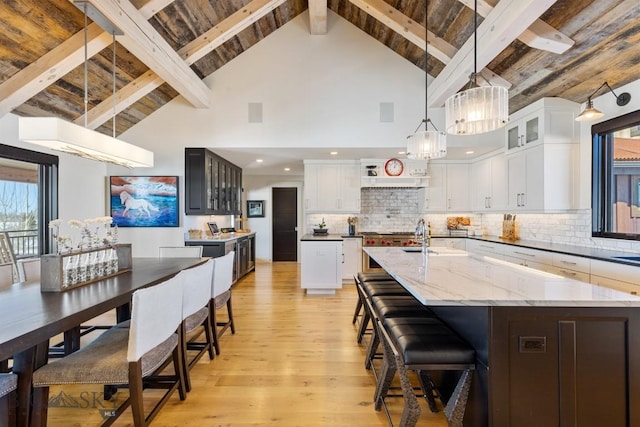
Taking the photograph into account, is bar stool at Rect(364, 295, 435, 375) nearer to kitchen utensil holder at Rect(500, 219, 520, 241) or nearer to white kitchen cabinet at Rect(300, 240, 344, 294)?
white kitchen cabinet at Rect(300, 240, 344, 294)

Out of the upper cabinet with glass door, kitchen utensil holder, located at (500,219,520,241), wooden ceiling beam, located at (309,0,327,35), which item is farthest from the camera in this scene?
kitchen utensil holder, located at (500,219,520,241)

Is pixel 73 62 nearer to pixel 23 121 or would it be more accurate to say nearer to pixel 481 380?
pixel 23 121

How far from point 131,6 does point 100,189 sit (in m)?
3.01

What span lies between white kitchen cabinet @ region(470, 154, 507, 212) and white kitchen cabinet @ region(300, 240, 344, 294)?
256cm

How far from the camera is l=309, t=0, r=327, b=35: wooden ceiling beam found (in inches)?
162

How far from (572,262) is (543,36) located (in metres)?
2.20

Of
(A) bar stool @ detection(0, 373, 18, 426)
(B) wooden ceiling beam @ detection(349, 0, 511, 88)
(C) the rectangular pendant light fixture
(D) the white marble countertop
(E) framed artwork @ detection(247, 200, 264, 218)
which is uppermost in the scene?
(B) wooden ceiling beam @ detection(349, 0, 511, 88)

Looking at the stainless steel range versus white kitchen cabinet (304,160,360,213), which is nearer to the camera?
the stainless steel range

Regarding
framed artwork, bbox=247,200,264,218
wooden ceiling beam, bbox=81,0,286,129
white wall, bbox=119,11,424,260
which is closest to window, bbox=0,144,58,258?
wooden ceiling beam, bbox=81,0,286,129

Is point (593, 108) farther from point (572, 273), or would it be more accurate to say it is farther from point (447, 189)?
point (447, 189)

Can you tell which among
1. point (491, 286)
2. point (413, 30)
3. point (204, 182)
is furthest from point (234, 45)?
point (491, 286)

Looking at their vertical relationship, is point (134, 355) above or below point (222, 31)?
below

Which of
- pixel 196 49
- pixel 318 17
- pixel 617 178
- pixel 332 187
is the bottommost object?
pixel 617 178

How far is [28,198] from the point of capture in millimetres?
3893
